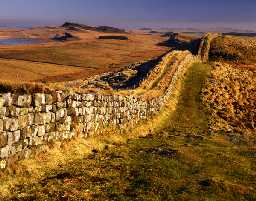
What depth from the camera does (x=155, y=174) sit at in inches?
723

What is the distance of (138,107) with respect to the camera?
32219 mm

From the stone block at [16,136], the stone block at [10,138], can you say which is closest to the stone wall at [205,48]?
the stone block at [16,136]

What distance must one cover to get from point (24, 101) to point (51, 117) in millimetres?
2428

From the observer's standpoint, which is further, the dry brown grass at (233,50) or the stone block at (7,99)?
the dry brown grass at (233,50)

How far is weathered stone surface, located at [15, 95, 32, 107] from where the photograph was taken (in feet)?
53.0

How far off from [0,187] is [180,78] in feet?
145

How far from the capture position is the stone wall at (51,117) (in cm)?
1574

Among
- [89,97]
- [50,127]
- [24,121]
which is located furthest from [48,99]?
[89,97]

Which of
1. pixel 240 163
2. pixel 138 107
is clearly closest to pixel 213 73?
pixel 138 107

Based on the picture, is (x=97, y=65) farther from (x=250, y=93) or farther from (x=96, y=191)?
(x=96, y=191)

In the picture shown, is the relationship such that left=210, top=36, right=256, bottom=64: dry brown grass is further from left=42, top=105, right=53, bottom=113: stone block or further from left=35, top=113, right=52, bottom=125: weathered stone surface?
left=35, top=113, right=52, bottom=125: weathered stone surface

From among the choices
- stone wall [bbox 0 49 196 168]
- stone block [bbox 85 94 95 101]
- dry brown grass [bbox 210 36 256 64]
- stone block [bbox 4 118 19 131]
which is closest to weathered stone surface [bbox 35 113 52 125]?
stone wall [bbox 0 49 196 168]

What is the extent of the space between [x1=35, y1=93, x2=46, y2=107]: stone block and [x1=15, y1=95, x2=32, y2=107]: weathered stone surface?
43 cm

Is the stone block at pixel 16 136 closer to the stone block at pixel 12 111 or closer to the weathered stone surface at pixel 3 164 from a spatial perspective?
the stone block at pixel 12 111
